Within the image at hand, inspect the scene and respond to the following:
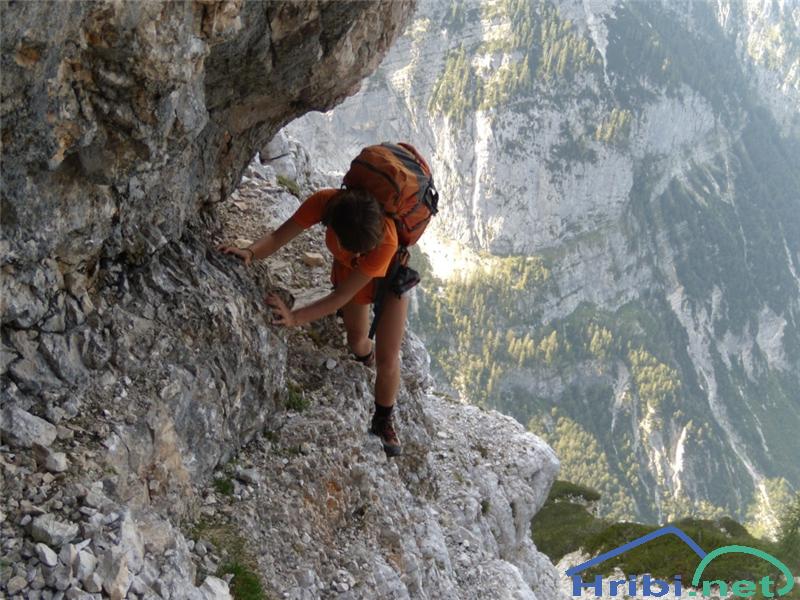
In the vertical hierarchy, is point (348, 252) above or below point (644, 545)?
above

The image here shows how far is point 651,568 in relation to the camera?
105ft

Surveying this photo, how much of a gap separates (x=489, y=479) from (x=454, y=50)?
190075 millimetres

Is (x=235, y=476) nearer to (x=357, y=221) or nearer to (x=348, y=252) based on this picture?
(x=348, y=252)

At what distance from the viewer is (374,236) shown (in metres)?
7.83

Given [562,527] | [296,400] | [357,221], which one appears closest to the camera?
[357,221]

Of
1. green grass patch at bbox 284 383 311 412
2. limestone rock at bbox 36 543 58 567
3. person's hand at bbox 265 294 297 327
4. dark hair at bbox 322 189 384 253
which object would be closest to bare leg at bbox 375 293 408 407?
green grass patch at bbox 284 383 311 412

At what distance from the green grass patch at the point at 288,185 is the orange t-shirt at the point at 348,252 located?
5148mm

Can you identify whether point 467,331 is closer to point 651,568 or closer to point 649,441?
point 649,441

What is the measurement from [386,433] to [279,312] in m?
3.10

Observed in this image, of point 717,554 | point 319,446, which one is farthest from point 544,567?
point 717,554

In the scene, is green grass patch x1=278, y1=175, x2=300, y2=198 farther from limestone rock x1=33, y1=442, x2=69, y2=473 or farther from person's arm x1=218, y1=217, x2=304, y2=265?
limestone rock x1=33, y1=442, x2=69, y2=473

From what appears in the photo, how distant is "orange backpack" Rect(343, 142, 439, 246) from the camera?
27.4 feet

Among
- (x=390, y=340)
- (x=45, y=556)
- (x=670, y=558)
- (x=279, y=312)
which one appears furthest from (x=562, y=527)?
(x=45, y=556)

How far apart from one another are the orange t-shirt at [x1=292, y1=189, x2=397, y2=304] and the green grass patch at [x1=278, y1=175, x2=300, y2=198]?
5.15 meters
